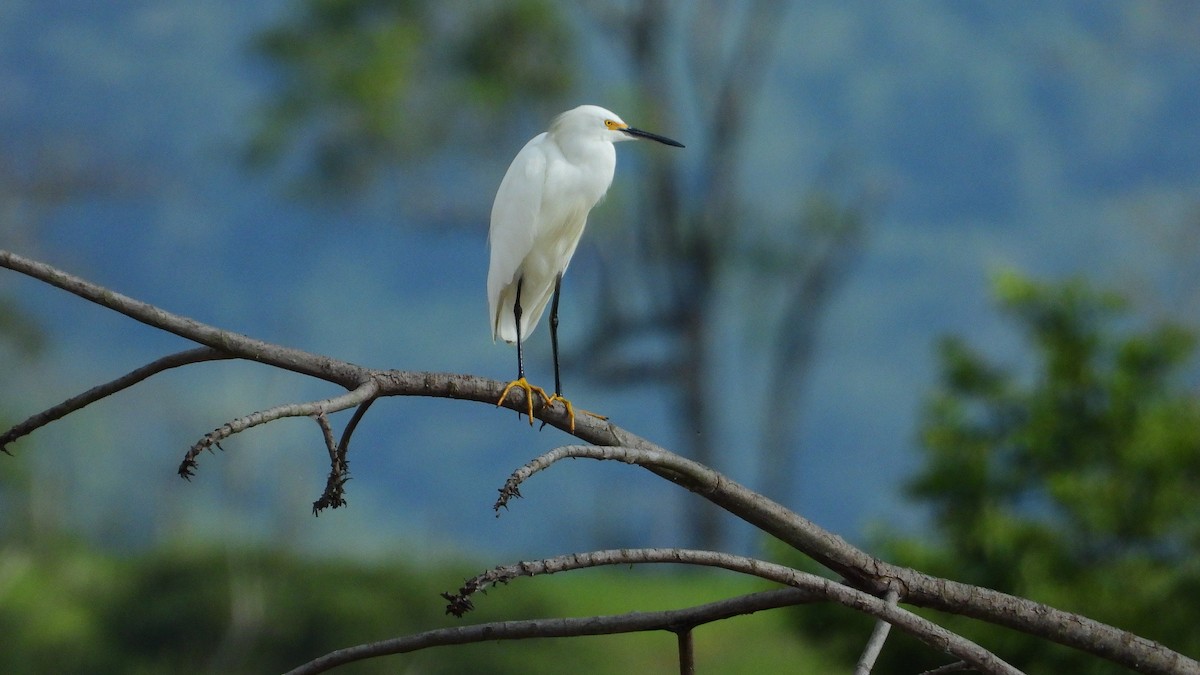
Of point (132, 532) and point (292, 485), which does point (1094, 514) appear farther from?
point (132, 532)

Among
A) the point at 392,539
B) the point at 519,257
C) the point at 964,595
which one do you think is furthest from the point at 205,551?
the point at 964,595

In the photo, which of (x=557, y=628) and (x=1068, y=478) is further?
(x=1068, y=478)

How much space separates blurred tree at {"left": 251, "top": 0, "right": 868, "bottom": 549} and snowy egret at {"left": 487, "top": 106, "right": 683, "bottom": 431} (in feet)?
14.6

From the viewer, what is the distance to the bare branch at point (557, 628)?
739mm

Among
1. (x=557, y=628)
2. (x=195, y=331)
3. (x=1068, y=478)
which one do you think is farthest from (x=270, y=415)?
(x=1068, y=478)

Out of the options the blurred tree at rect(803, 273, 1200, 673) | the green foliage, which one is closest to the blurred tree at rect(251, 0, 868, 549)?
the green foliage

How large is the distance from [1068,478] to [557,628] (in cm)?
249

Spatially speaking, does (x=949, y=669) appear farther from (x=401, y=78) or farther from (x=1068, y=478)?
(x=401, y=78)

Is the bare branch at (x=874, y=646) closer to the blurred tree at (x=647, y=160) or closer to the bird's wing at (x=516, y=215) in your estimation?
the bird's wing at (x=516, y=215)

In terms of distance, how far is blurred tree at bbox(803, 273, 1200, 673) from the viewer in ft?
9.50

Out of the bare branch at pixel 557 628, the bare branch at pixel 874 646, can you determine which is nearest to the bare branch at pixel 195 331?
the bare branch at pixel 557 628

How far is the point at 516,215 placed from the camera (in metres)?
1.68

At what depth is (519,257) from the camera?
169 cm

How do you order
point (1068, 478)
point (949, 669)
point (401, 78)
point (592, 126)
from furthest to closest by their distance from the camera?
1. point (401, 78)
2. point (1068, 478)
3. point (592, 126)
4. point (949, 669)
